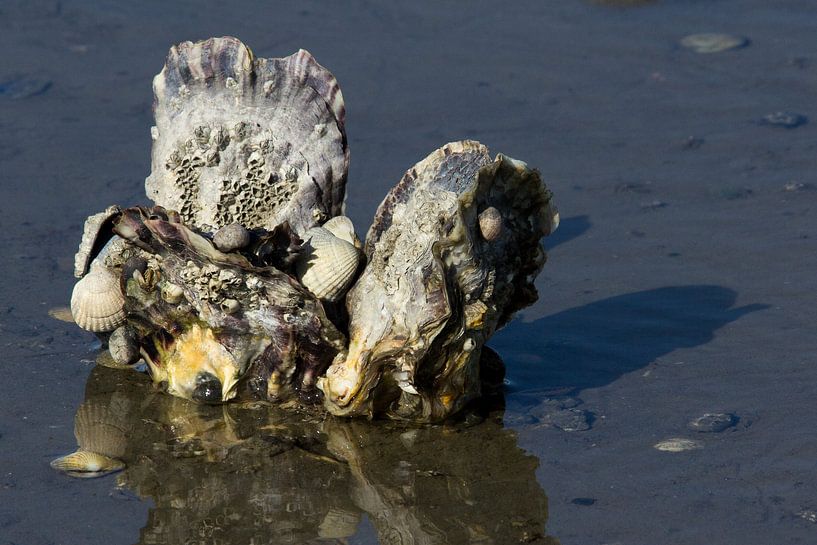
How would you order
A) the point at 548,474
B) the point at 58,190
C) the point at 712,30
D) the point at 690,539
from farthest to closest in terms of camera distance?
the point at 712,30 < the point at 58,190 < the point at 548,474 < the point at 690,539

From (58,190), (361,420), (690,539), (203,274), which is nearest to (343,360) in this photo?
(361,420)

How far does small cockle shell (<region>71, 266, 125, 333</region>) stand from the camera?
5410 millimetres

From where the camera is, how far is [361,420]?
5.39 m

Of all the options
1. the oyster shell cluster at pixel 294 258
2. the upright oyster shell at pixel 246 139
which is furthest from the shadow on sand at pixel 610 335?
the upright oyster shell at pixel 246 139

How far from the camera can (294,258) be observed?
514 cm

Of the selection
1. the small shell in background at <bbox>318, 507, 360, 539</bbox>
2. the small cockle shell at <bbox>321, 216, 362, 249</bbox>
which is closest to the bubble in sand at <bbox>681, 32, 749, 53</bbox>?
the small cockle shell at <bbox>321, 216, 362, 249</bbox>

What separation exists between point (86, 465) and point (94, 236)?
39.4 inches

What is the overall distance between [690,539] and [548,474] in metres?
0.68

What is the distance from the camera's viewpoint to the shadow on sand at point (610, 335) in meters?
5.80

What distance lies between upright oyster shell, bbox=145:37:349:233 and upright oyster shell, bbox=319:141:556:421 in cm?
55

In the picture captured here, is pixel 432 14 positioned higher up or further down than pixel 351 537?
higher up

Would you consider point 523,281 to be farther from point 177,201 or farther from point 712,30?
point 712,30

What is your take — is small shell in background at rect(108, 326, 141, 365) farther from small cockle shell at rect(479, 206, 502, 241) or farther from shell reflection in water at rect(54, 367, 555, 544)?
small cockle shell at rect(479, 206, 502, 241)

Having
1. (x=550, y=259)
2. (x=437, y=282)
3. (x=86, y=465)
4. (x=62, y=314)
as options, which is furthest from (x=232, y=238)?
(x=550, y=259)
